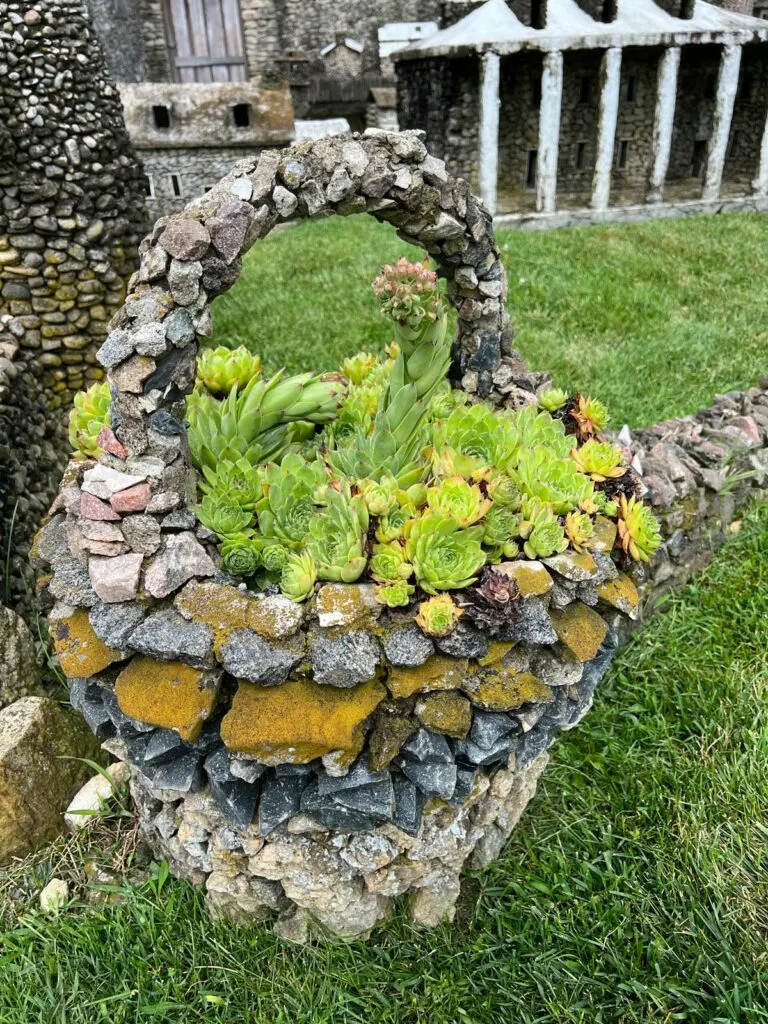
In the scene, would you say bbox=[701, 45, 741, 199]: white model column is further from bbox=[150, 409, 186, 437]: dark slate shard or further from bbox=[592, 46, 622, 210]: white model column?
bbox=[150, 409, 186, 437]: dark slate shard

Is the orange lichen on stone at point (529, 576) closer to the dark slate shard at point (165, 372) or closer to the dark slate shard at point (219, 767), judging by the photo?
the dark slate shard at point (219, 767)

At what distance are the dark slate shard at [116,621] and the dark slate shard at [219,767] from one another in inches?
13.1

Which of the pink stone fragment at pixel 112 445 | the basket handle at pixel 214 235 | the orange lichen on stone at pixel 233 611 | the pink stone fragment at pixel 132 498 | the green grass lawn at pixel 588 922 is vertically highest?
the basket handle at pixel 214 235

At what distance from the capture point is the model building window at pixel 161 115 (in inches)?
414

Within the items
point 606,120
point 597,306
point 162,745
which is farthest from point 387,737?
point 606,120

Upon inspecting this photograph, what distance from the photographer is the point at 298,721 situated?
1536 millimetres

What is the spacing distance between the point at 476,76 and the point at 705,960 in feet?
35.0

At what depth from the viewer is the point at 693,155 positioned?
40.7 ft

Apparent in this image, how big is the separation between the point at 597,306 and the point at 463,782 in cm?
515

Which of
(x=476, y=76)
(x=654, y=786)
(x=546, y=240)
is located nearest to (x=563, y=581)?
(x=654, y=786)

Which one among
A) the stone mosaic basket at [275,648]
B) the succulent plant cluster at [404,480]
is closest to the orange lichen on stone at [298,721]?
the stone mosaic basket at [275,648]

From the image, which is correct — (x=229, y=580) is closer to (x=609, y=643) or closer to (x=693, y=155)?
(x=609, y=643)

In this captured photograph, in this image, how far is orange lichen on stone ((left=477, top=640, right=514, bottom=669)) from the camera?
5.41ft

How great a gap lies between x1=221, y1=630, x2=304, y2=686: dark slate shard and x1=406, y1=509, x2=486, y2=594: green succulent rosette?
319 mm
